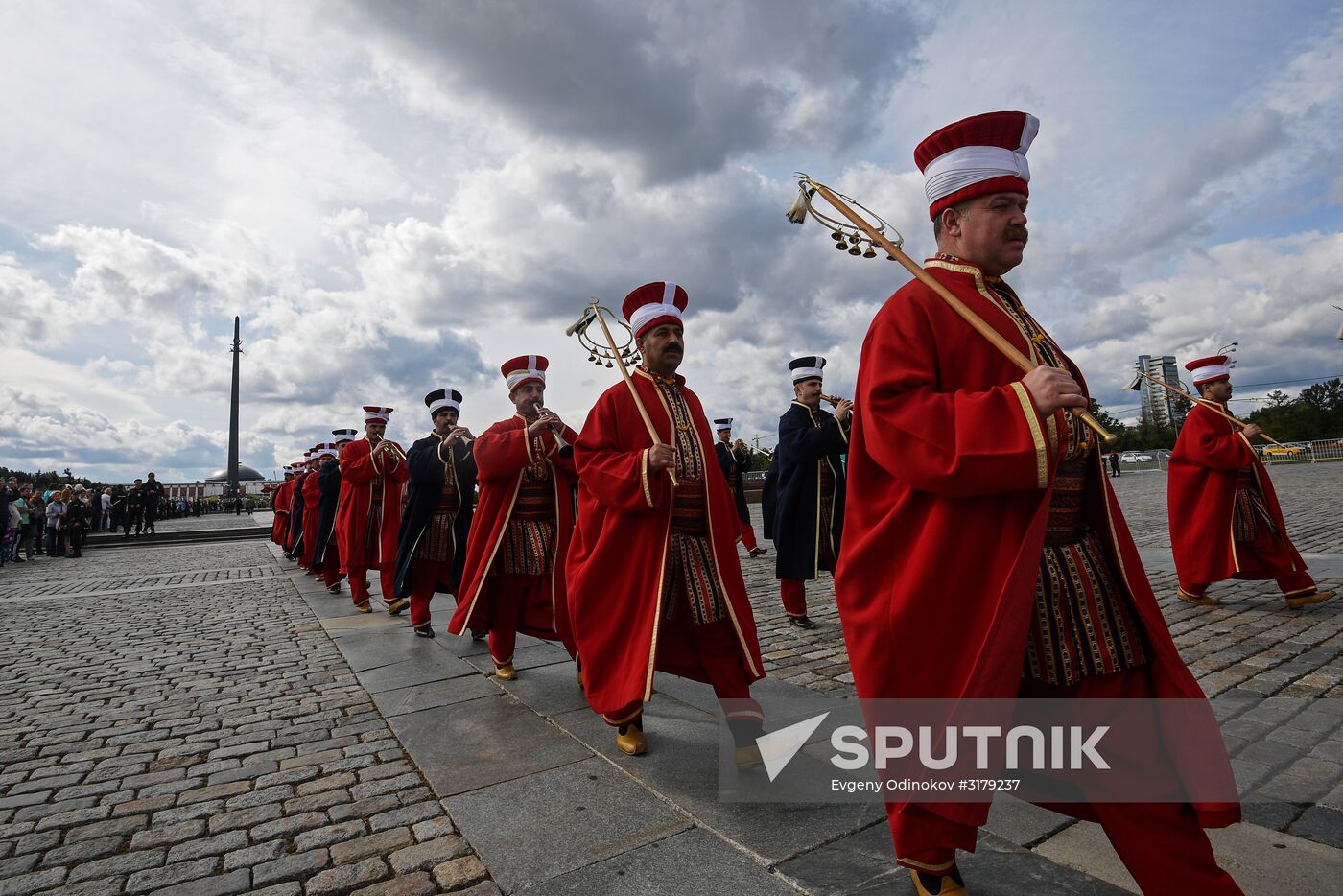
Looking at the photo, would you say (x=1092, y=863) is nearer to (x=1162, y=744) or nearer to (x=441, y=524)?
(x=1162, y=744)

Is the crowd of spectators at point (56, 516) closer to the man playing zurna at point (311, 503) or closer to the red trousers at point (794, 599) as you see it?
the man playing zurna at point (311, 503)

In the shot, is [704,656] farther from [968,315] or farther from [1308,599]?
[1308,599]

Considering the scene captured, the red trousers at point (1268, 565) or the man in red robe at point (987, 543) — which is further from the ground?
the man in red robe at point (987, 543)

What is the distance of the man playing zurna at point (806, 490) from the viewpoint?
6.84 meters

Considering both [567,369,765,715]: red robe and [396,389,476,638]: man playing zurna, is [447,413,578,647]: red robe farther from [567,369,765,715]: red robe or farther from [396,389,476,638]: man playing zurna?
[396,389,476,638]: man playing zurna

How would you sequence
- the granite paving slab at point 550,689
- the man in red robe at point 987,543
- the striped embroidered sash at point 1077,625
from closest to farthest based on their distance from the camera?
1. the man in red robe at point 987,543
2. the striped embroidered sash at point 1077,625
3. the granite paving slab at point 550,689

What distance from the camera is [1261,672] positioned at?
4.45 metres

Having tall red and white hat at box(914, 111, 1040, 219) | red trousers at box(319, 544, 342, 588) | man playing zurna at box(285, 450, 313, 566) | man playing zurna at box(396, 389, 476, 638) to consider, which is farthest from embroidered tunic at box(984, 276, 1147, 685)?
man playing zurna at box(285, 450, 313, 566)

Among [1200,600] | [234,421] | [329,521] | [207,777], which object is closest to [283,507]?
[329,521]

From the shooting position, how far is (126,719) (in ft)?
15.7

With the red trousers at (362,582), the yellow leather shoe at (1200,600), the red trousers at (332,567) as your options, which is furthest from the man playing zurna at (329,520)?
the yellow leather shoe at (1200,600)

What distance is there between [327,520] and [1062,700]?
1139 centimetres

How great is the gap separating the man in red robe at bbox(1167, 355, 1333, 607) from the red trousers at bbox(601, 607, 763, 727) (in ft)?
16.7

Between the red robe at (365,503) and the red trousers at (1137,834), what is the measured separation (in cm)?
819
